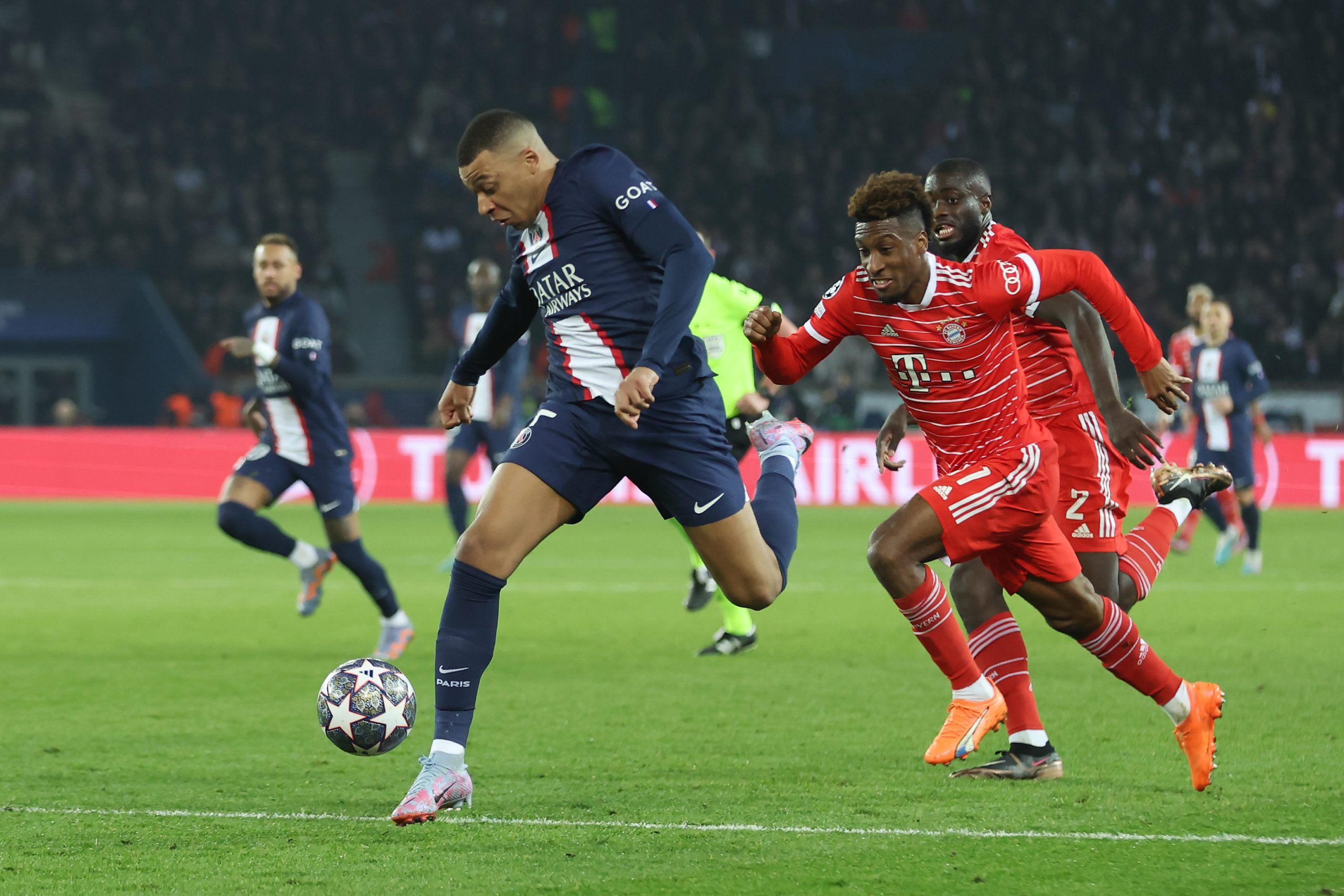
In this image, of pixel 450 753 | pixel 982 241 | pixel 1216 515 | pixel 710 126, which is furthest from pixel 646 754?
pixel 710 126

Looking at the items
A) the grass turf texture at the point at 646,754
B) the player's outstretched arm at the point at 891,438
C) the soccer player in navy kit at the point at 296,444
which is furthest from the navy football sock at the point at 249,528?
the player's outstretched arm at the point at 891,438

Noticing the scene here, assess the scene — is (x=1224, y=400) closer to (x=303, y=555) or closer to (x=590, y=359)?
(x=303, y=555)

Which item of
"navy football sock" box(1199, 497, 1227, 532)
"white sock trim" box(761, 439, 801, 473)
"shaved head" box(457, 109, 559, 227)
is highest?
"shaved head" box(457, 109, 559, 227)

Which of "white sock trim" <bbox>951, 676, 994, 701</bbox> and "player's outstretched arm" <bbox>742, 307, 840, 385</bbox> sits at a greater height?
"player's outstretched arm" <bbox>742, 307, 840, 385</bbox>

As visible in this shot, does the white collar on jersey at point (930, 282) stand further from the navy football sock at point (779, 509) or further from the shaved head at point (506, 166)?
the shaved head at point (506, 166)

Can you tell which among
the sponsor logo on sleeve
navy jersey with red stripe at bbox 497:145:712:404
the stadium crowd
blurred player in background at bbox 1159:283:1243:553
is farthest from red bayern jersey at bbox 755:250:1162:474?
the stadium crowd

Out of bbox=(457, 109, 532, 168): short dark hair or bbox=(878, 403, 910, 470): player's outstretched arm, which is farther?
bbox=(878, 403, 910, 470): player's outstretched arm

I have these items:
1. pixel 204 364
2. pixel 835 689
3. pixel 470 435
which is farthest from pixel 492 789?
pixel 204 364

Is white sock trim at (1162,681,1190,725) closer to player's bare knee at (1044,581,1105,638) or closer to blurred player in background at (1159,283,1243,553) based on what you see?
player's bare knee at (1044,581,1105,638)

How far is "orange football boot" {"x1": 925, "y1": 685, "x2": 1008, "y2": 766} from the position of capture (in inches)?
203

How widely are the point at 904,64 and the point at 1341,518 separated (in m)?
13.5

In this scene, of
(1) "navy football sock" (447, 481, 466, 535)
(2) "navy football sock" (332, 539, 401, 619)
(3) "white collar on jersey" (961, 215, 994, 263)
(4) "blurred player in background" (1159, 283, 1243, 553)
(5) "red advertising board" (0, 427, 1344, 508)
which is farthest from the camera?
(5) "red advertising board" (0, 427, 1344, 508)

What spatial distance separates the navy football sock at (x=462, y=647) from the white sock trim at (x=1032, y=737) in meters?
1.75

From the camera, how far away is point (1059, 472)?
5461mm
